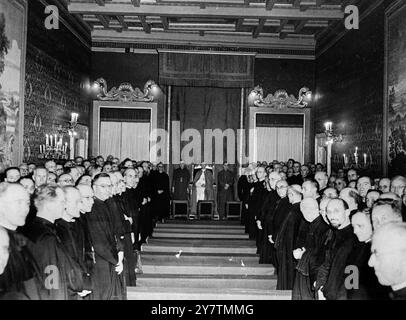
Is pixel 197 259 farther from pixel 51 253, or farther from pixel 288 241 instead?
Answer: pixel 51 253

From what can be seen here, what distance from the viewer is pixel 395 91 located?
10.3m

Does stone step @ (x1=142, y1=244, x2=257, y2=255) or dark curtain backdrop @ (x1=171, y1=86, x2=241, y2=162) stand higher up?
dark curtain backdrop @ (x1=171, y1=86, x2=241, y2=162)

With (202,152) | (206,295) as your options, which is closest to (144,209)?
(206,295)

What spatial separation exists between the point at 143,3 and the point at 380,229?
12.8 metres

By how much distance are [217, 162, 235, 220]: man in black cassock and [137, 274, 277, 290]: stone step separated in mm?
8825

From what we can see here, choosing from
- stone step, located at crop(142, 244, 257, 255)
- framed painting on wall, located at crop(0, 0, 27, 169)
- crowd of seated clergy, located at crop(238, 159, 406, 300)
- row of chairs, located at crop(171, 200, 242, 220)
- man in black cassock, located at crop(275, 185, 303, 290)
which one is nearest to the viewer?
crowd of seated clergy, located at crop(238, 159, 406, 300)

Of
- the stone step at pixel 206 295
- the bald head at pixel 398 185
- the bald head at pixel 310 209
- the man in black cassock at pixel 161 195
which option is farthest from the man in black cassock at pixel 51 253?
the man in black cassock at pixel 161 195

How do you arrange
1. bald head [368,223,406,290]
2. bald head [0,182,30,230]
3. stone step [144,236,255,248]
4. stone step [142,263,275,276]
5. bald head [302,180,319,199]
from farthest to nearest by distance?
stone step [144,236,255,248]
stone step [142,263,275,276]
bald head [302,180,319,199]
bald head [0,182,30,230]
bald head [368,223,406,290]

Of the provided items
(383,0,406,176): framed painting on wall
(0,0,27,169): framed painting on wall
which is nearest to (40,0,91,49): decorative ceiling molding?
(0,0,27,169): framed painting on wall

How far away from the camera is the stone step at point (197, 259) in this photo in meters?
9.18

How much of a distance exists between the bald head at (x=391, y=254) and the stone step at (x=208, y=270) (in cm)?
580

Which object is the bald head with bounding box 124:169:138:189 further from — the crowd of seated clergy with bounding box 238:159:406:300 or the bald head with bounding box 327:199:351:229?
the bald head with bounding box 327:199:351:229

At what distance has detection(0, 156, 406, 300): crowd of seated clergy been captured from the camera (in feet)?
11.4

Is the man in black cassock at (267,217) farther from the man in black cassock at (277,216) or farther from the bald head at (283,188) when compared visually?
the bald head at (283,188)
